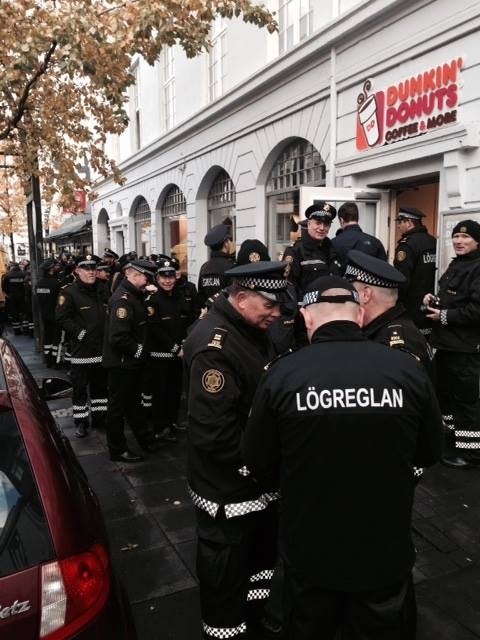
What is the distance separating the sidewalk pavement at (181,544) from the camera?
111 inches

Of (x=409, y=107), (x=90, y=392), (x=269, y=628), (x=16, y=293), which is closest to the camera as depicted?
(x=269, y=628)

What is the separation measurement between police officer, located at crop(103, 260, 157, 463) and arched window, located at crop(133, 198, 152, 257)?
14362mm

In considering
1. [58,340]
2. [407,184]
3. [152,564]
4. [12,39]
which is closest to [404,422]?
[152,564]

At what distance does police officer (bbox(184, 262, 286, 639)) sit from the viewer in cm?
231

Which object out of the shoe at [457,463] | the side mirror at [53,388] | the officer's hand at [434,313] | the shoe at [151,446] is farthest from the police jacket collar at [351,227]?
the side mirror at [53,388]

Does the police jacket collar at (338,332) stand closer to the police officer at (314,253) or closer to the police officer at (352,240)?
the police officer at (314,253)

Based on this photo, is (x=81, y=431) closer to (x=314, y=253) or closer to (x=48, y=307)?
(x=314, y=253)

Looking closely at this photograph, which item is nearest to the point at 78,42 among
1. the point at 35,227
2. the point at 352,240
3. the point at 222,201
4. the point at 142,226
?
the point at 352,240

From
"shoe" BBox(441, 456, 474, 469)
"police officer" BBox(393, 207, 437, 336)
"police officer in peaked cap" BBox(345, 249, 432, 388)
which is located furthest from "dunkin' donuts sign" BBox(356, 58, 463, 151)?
"police officer in peaked cap" BBox(345, 249, 432, 388)

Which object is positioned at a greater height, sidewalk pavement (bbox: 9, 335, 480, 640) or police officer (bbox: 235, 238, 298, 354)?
police officer (bbox: 235, 238, 298, 354)

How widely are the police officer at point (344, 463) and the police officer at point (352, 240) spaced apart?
337 centimetres

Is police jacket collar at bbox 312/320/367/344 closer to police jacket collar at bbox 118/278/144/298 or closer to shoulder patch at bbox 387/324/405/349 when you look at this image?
shoulder patch at bbox 387/324/405/349

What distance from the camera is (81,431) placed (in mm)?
5844

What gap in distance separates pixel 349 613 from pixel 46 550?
3.45 feet
